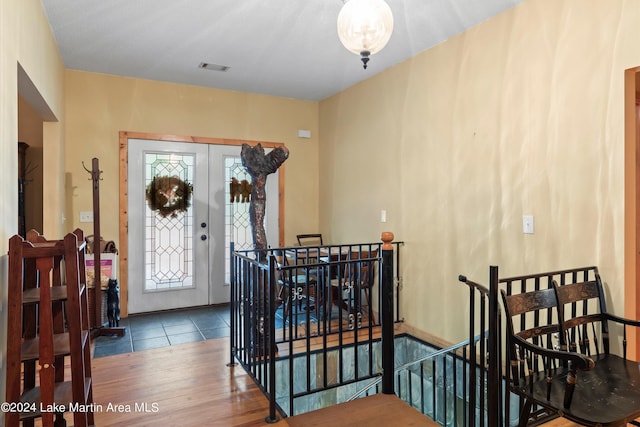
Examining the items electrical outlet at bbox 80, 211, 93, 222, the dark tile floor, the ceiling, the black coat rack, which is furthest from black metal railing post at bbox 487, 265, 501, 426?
electrical outlet at bbox 80, 211, 93, 222

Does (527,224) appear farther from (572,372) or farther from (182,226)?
(182,226)

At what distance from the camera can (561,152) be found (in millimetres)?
2678

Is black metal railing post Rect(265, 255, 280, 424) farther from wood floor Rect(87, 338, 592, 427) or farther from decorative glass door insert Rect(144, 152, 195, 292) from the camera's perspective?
decorative glass door insert Rect(144, 152, 195, 292)

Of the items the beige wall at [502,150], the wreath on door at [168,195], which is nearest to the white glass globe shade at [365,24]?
the beige wall at [502,150]

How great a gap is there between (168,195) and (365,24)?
3.52 m

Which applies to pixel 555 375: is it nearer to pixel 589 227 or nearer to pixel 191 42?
pixel 589 227

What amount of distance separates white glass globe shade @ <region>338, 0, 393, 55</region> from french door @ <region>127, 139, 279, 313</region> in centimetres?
327

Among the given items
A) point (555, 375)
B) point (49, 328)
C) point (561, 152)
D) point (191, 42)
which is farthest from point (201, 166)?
point (555, 375)

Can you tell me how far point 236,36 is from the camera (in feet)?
11.5

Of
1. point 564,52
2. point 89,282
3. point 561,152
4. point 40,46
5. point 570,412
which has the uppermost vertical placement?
point 40,46

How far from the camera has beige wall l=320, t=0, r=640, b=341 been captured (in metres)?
2.44

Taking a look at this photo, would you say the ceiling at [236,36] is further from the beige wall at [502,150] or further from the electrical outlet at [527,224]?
the electrical outlet at [527,224]

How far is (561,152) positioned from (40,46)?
3690mm

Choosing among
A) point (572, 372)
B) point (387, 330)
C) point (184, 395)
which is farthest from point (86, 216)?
point (572, 372)
